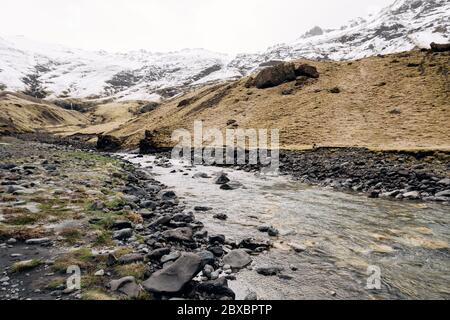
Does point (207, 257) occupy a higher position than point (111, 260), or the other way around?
point (111, 260)

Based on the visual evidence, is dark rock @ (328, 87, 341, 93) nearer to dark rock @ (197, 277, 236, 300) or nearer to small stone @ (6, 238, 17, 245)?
dark rock @ (197, 277, 236, 300)

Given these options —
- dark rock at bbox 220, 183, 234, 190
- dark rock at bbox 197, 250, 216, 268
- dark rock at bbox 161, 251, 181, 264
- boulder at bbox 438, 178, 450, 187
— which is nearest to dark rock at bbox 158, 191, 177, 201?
dark rock at bbox 220, 183, 234, 190

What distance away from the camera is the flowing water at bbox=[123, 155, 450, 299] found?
9.80 m

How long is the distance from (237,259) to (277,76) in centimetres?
6771

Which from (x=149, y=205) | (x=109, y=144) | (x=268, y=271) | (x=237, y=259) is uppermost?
(x=109, y=144)

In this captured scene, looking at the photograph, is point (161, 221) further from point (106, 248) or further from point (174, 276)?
point (174, 276)

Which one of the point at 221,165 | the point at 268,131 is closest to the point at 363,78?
the point at 268,131

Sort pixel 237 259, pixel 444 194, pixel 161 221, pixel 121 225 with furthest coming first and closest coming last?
1. pixel 444 194
2. pixel 161 221
3. pixel 121 225
4. pixel 237 259

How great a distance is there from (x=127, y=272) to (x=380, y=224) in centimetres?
1189

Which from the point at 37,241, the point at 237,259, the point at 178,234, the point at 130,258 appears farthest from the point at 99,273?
the point at 237,259

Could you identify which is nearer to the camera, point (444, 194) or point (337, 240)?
point (337, 240)

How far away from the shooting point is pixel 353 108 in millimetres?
55375

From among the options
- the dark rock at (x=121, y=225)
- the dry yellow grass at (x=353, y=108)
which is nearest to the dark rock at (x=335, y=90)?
the dry yellow grass at (x=353, y=108)
